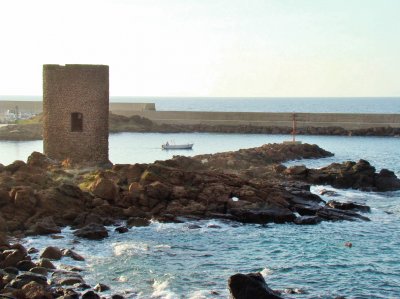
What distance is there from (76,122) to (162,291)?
14527 mm

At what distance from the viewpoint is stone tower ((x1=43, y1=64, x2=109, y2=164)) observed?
27281 mm

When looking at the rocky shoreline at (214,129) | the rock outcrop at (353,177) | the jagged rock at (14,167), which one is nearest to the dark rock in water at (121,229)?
the jagged rock at (14,167)

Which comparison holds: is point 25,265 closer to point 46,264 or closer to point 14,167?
point 46,264

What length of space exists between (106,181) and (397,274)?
945cm

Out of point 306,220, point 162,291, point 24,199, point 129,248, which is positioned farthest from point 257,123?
point 162,291

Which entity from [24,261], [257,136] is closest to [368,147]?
[257,136]

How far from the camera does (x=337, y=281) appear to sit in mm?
15430

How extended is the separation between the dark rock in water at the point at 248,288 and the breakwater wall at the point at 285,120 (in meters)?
52.9

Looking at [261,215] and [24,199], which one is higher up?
[24,199]

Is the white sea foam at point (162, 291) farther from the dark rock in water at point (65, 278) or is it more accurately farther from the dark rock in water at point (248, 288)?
the dark rock in water at point (65, 278)

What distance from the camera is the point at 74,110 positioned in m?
27.3

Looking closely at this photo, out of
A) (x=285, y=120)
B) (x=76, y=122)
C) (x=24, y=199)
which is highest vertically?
(x=76, y=122)

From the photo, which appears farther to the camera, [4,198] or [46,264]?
[4,198]

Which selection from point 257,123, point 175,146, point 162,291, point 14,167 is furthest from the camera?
point 257,123
